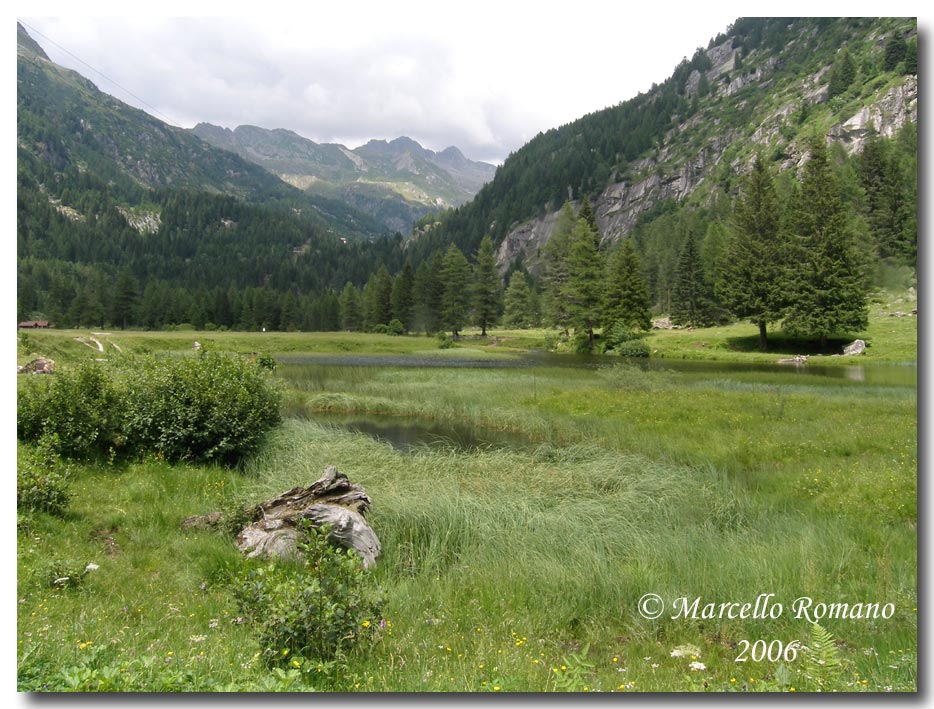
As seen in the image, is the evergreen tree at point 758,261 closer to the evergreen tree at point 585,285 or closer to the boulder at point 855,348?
the boulder at point 855,348

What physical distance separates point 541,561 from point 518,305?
342 ft

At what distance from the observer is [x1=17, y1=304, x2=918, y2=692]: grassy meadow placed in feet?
14.5

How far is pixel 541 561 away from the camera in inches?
288

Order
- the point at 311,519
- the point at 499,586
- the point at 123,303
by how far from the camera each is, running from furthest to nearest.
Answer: the point at 123,303 → the point at 311,519 → the point at 499,586

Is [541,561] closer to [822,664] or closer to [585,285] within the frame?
[822,664]

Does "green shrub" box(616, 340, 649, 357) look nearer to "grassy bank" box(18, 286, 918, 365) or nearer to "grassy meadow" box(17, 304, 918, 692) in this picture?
"grassy bank" box(18, 286, 918, 365)

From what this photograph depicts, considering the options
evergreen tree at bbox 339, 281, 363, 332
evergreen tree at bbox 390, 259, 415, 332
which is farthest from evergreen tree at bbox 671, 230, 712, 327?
evergreen tree at bbox 339, 281, 363, 332

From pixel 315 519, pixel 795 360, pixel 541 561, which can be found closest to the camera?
pixel 541 561

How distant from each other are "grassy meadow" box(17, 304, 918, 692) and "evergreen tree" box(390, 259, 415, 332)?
77.0 m

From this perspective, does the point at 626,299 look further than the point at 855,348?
Yes

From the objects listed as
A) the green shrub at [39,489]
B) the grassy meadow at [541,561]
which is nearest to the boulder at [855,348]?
the grassy meadow at [541,561]

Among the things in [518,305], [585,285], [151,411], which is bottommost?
[151,411]

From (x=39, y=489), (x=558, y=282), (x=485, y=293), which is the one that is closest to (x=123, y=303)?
(x=485, y=293)

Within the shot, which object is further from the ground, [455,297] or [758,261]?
[758,261]
